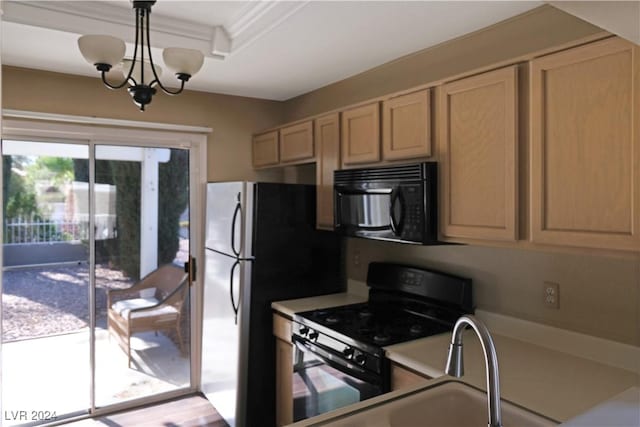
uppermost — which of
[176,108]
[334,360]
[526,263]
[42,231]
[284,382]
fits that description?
[176,108]

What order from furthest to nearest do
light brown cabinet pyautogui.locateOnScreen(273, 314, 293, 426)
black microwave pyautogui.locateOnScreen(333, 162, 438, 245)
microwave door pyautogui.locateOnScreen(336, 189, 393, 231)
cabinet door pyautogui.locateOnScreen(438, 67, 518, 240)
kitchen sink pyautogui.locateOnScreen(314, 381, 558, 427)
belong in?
light brown cabinet pyautogui.locateOnScreen(273, 314, 293, 426) → microwave door pyautogui.locateOnScreen(336, 189, 393, 231) → black microwave pyautogui.locateOnScreen(333, 162, 438, 245) → cabinet door pyautogui.locateOnScreen(438, 67, 518, 240) → kitchen sink pyautogui.locateOnScreen(314, 381, 558, 427)

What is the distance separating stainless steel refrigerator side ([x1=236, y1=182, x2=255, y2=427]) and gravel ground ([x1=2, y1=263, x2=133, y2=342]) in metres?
1.15

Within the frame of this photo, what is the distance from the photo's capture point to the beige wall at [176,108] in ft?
9.47

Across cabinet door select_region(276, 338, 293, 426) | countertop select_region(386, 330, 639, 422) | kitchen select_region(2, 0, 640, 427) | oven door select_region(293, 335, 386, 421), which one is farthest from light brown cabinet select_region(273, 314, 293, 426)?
countertop select_region(386, 330, 639, 422)

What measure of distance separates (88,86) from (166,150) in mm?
682

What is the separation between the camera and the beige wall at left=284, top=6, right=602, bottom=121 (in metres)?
1.97

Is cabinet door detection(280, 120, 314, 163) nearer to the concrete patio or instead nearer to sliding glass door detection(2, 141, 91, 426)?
sliding glass door detection(2, 141, 91, 426)

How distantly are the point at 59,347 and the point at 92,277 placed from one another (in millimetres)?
556

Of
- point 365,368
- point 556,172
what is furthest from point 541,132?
Answer: point 365,368

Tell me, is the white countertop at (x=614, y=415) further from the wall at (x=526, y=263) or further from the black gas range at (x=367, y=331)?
the black gas range at (x=367, y=331)

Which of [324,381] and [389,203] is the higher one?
[389,203]

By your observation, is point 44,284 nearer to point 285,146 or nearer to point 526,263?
point 285,146

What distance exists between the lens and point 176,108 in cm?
340

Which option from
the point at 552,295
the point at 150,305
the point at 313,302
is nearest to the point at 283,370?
the point at 313,302
